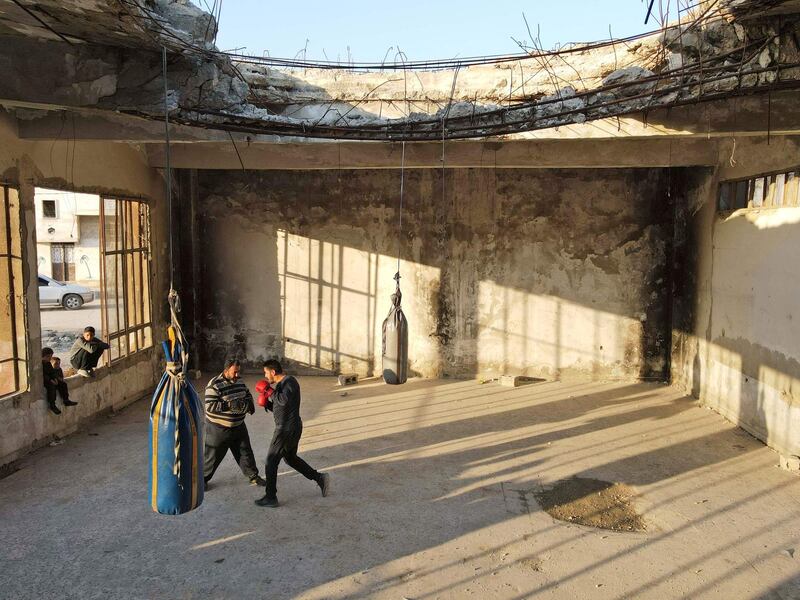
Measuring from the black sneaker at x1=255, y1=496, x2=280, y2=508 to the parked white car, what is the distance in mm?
16508

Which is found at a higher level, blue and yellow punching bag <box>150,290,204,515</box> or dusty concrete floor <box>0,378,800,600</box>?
blue and yellow punching bag <box>150,290,204,515</box>

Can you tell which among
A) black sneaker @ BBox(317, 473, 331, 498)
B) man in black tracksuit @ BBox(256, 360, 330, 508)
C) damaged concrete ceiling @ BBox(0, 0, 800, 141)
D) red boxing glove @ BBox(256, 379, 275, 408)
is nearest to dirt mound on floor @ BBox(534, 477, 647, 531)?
black sneaker @ BBox(317, 473, 331, 498)

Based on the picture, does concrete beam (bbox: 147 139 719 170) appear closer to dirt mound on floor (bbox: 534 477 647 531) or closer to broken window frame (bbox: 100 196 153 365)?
broken window frame (bbox: 100 196 153 365)

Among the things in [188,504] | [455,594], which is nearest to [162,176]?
[188,504]

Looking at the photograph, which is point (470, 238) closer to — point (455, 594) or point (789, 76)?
point (789, 76)

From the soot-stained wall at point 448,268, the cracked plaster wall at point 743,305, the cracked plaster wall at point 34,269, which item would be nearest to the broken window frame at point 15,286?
the cracked plaster wall at point 34,269

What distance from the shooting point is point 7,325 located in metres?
6.75

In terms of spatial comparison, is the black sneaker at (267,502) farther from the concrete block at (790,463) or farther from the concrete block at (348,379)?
the concrete block at (790,463)

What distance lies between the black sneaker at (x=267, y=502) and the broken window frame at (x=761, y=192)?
649cm

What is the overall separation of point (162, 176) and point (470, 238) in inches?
207

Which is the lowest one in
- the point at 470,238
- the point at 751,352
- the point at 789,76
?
the point at 751,352

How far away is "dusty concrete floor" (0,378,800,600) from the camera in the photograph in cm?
446

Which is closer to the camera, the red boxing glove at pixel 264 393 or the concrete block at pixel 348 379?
the red boxing glove at pixel 264 393

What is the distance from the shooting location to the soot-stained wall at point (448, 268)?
10.5 meters
